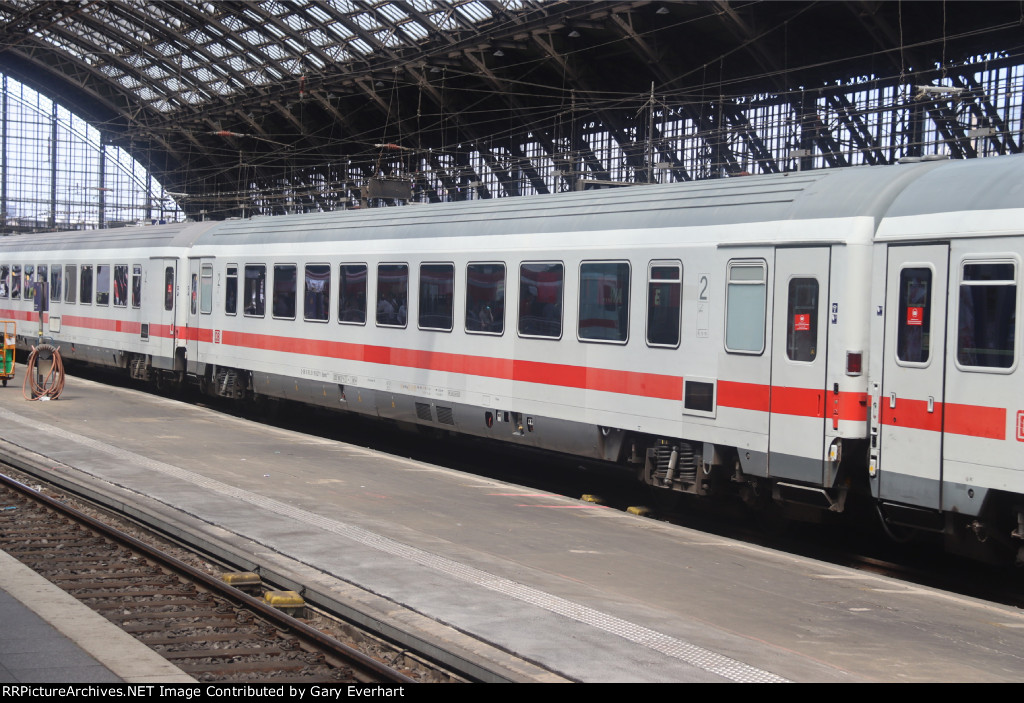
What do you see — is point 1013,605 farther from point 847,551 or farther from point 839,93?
point 839,93

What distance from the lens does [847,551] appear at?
11453 mm

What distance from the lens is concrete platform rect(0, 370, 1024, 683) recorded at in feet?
23.0

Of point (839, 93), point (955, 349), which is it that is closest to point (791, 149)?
point (839, 93)

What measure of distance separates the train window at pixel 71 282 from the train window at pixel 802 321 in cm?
2447

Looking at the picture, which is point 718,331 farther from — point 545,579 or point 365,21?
point 365,21

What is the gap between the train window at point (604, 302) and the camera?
13094 mm

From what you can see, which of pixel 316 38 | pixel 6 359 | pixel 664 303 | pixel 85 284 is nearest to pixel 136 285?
pixel 6 359

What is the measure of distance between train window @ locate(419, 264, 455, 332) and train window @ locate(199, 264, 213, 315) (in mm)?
8018

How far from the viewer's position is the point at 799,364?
35.6 feet

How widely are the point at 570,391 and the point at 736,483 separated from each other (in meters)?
2.54

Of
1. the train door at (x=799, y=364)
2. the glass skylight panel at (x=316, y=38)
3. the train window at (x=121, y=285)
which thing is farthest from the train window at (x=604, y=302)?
the glass skylight panel at (x=316, y=38)

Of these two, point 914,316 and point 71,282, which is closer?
point 914,316

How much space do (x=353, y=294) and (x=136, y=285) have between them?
405 inches

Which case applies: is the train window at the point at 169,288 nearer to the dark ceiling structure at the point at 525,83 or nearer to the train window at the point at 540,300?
the dark ceiling structure at the point at 525,83
